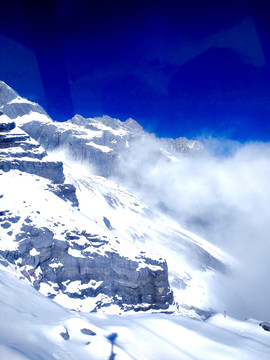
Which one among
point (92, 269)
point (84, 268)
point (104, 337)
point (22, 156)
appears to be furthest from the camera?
point (22, 156)

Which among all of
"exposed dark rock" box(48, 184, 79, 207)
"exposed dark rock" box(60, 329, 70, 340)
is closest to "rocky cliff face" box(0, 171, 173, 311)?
"exposed dark rock" box(48, 184, 79, 207)

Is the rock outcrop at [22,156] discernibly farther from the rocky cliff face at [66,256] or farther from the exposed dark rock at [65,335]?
Result: the exposed dark rock at [65,335]

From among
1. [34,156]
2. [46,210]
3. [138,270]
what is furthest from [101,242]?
[34,156]

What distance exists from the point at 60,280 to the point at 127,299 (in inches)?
910

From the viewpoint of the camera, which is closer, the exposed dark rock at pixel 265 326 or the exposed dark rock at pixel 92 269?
the exposed dark rock at pixel 265 326

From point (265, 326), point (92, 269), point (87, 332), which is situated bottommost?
point (87, 332)

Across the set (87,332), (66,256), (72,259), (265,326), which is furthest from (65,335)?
(72,259)

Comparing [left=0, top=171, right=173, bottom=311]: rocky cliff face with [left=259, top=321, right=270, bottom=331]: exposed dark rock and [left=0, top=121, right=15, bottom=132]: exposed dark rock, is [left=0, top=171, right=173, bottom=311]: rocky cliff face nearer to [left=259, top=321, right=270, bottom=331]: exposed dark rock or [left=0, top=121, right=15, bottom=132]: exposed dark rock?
[left=0, top=121, right=15, bottom=132]: exposed dark rock

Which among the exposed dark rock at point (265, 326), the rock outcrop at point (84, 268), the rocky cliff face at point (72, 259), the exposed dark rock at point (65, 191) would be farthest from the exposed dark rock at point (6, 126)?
the exposed dark rock at point (265, 326)

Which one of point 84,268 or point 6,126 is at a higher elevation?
point 6,126

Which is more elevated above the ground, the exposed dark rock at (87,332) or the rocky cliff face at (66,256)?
the rocky cliff face at (66,256)

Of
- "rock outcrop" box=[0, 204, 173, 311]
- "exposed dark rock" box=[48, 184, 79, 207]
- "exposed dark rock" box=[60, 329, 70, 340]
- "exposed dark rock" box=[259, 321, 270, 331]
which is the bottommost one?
"exposed dark rock" box=[60, 329, 70, 340]

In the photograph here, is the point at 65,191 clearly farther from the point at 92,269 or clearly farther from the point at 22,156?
the point at 92,269

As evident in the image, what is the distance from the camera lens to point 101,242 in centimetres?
9794
